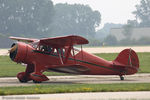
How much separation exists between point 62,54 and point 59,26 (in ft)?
335

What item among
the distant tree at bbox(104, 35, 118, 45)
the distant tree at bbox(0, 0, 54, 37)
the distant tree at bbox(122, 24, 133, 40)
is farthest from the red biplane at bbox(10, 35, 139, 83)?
the distant tree at bbox(0, 0, 54, 37)

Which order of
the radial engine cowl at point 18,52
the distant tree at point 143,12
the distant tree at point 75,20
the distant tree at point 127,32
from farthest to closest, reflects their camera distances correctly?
the distant tree at point 75,20
the distant tree at point 143,12
the distant tree at point 127,32
the radial engine cowl at point 18,52

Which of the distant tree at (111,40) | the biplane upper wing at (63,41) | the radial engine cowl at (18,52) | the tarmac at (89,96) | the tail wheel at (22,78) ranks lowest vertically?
the distant tree at (111,40)

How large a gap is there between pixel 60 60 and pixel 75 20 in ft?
372

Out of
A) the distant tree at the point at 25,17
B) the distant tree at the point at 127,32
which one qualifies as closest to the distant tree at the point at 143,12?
the distant tree at the point at 25,17

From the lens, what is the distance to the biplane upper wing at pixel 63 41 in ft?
55.8

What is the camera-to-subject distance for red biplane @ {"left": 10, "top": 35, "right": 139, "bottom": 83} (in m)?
17.7

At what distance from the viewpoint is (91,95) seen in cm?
1242

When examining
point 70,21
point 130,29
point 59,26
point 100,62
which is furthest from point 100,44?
point 100,62

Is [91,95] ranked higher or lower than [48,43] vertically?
lower

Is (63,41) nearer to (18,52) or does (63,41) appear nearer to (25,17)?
(18,52)

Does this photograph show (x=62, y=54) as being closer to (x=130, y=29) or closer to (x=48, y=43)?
(x=48, y=43)

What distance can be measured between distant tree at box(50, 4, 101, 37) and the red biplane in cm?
8925

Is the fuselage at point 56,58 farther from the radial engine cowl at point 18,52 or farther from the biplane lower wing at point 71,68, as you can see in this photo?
the biplane lower wing at point 71,68
